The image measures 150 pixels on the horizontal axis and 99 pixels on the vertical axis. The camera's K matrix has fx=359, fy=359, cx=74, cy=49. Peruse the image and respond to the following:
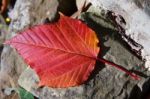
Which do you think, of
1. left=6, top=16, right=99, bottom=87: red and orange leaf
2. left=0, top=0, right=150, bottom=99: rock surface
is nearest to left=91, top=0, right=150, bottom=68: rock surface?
left=0, top=0, right=150, bottom=99: rock surface

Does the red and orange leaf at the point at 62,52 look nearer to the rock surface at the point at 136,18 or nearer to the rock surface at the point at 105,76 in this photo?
the rock surface at the point at 105,76

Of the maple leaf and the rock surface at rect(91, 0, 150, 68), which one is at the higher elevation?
the rock surface at rect(91, 0, 150, 68)

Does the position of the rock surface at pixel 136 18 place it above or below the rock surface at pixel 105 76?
above

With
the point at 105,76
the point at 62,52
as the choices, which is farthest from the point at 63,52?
the point at 105,76

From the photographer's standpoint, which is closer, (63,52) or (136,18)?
(136,18)

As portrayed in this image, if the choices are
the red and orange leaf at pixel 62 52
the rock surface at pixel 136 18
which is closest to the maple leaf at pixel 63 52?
the red and orange leaf at pixel 62 52

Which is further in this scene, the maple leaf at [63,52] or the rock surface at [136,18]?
the maple leaf at [63,52]

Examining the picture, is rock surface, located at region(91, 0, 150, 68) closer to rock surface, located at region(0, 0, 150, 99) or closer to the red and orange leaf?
rock surface, located at region(0, 0, 150, 99)

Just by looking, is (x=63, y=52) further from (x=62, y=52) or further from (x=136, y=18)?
(x=136, y=18)

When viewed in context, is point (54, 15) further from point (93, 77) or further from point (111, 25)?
point (93, 77)
